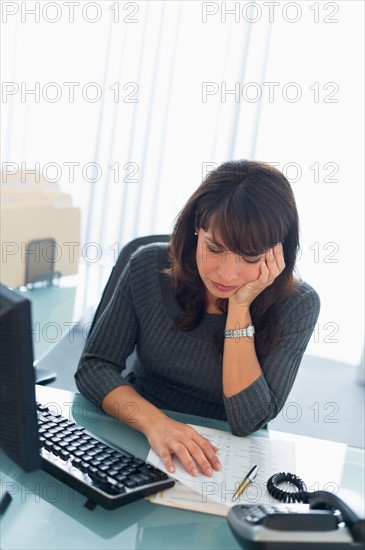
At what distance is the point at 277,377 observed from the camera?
1450 mm

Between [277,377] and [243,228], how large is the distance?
0.33 meters

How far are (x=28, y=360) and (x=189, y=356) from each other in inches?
27.7

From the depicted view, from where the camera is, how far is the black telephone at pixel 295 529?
844 millimetres

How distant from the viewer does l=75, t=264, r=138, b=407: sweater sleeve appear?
56.7 inches

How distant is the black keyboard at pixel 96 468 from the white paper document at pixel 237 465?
6cm

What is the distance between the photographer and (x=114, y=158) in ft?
12.3

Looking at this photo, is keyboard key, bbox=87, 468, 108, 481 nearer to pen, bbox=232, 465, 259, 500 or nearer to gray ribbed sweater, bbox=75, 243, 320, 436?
pen, bbox=232, 465, 259, 500

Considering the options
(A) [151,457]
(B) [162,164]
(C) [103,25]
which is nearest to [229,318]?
(A) [151,457]

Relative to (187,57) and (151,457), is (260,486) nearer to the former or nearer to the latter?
(151,457)

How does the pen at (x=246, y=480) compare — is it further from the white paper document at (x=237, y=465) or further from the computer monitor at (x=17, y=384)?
the computer monitor at (x=17, y=384)

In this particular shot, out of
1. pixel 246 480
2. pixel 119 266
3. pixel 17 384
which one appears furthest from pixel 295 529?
pixel 119 266

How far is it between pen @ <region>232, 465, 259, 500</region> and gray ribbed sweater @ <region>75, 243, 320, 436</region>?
28cm

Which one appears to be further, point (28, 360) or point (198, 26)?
point (198, 26)

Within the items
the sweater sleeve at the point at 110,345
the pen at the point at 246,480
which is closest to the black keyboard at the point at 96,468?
the pen at the point at 246,480
